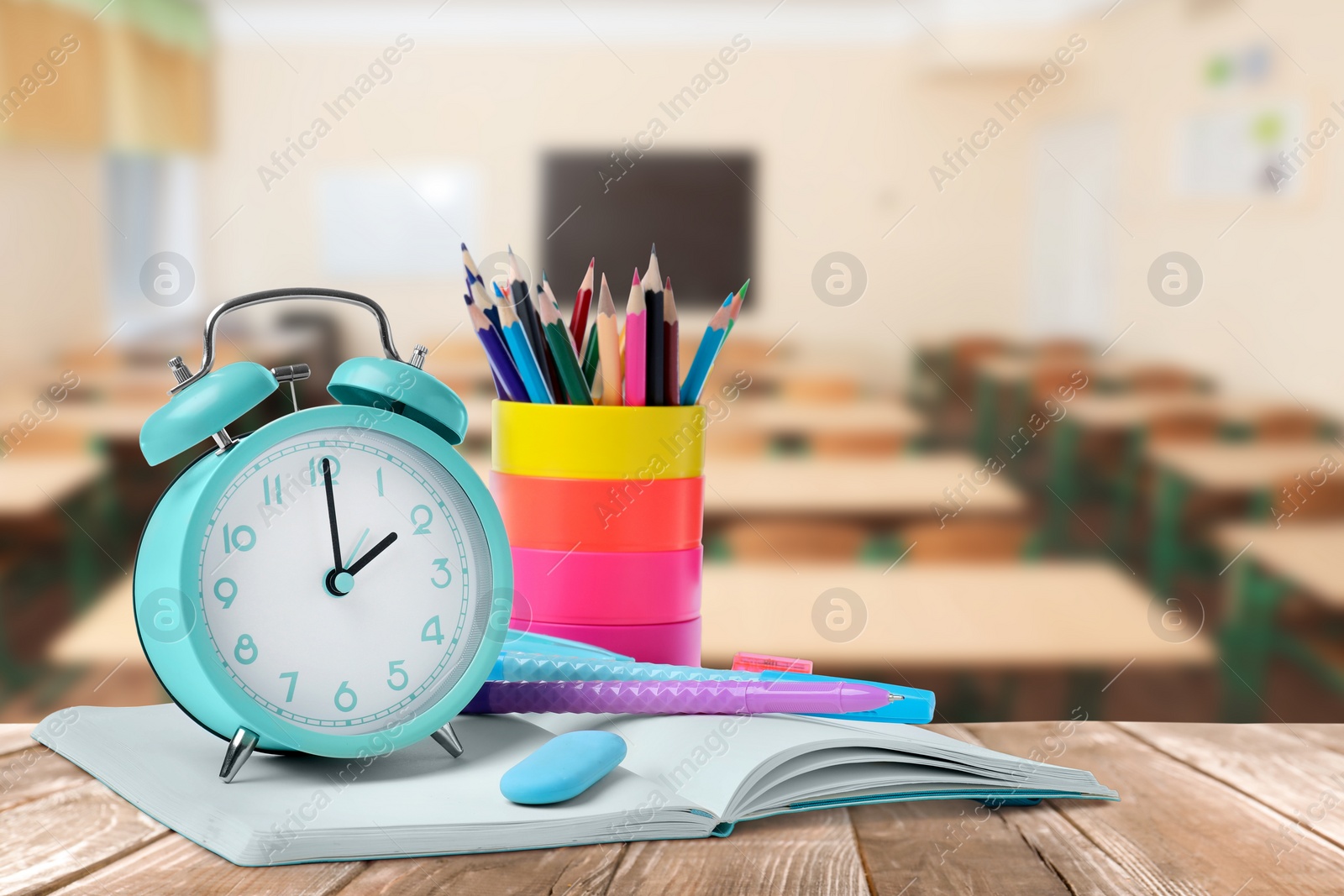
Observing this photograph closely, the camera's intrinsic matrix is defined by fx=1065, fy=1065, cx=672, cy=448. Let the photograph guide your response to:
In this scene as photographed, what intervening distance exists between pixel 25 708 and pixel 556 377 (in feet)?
2.61

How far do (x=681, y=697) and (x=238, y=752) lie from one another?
227mm

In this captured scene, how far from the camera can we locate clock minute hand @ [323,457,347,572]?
0.52 metres

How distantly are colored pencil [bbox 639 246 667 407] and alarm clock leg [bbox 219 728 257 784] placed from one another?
0.30m

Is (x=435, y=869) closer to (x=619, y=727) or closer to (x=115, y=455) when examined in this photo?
(x=619, y=727)

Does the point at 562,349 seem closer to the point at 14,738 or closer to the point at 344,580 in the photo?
the point at 344,580

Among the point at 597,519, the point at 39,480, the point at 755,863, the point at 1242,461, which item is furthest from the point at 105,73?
the point at 1242,461

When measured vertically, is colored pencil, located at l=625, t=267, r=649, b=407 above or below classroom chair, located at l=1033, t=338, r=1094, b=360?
below

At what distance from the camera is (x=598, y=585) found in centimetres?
68

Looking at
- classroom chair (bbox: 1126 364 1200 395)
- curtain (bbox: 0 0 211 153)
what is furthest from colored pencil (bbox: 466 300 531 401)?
classroom chair (bbox: 1126 364 1200 395)

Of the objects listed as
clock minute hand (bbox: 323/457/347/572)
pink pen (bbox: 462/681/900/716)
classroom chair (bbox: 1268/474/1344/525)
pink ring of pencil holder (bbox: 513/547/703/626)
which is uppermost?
clock minute hand (bbox: 323/457/347/572)

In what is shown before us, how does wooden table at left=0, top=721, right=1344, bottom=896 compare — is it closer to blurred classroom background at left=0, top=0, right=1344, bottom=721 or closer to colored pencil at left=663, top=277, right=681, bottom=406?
colored pencil at left=663, top=277, right=681, bottom=406

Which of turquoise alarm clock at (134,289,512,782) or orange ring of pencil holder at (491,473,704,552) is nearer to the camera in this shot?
turquoise alarm clock at (134,289,512,782)

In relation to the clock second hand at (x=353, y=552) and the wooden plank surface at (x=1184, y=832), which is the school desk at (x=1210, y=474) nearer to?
the wooden plank surface at (x=1184, y=832)

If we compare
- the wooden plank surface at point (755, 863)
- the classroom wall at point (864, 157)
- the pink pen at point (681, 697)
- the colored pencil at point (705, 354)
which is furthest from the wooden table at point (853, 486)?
the wooden plank surface at point (755, 863)
